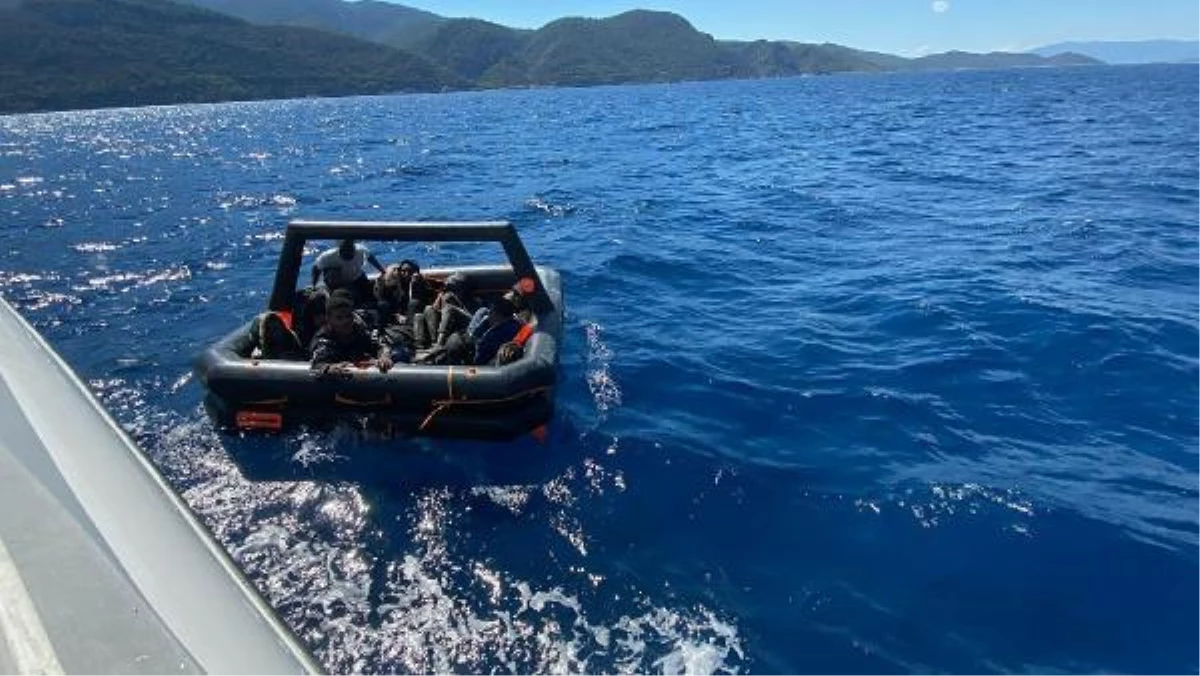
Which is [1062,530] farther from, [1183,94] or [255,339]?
[1183,94]

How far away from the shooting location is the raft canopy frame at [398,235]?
880 cm

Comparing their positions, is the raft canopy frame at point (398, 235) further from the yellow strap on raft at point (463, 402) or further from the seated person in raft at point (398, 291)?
the yellow strap on raft at point (463, 402)

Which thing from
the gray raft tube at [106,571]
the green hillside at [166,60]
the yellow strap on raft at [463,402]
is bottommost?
the yellow strap on raft at [463,402]

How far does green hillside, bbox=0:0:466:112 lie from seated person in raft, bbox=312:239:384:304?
4803 inches

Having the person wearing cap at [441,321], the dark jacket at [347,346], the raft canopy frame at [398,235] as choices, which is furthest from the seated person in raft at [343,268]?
the dark jacket at [347,346]

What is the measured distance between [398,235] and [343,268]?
193cm

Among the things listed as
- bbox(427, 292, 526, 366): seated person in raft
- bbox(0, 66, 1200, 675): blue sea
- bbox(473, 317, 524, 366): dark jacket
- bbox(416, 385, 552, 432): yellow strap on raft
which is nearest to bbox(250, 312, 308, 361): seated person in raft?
bbox(0, 66, 1200, 675): blue sea

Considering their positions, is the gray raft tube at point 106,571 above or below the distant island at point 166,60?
below

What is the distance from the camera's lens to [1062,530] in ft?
21.1

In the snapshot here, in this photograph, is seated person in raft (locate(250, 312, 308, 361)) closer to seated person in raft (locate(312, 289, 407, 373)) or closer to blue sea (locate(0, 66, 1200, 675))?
seated person in raft (locate(312, 289, 407, 373))

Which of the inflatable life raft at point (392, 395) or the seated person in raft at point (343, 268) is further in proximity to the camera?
the seated person in raft at point (343, 268)

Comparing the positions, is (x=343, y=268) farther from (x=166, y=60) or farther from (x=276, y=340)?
(x=166, y=60)

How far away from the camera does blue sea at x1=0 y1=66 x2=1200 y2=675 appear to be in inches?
218

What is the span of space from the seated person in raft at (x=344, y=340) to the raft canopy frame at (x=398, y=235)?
87cm
